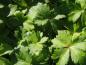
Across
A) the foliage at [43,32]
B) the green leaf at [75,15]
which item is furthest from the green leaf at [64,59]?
the green leaf at [75,15]

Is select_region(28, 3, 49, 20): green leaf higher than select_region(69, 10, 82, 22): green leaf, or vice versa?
select_region(28, 3, 49, 20): green leaf

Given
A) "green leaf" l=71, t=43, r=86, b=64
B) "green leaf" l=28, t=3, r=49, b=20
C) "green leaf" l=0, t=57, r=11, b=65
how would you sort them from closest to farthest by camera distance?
"green leaf" l=71, t=43, r=86, b=64 → "green leaf" l=0, t=57, r=11, b=65 → "green leaf" l=28, t=3, r=49, b=20

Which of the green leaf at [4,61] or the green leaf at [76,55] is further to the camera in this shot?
the green leaf at [4,61]

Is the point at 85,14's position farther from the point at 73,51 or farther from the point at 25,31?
the point at 25,31

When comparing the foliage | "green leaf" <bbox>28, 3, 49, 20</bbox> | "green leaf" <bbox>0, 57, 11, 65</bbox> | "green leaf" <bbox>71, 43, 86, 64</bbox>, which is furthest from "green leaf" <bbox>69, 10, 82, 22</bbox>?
"green leaf" <bbox>0, 57, 11, 65</bbox>

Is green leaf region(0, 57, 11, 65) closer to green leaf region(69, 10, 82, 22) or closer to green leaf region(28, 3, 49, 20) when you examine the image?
green leaf region(28, 3, 49, 20)

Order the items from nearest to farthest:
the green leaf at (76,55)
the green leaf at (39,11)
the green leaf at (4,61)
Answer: the green leaf at (76,55) < the green leaf at (4,61) < the green leaf at (39,11)

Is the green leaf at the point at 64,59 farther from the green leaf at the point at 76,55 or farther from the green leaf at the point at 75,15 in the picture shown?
the green leaf at the point at 75,15

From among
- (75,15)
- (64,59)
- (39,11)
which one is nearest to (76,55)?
(64,59)

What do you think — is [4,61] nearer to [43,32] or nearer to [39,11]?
[43,32]

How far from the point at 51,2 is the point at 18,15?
40 cm

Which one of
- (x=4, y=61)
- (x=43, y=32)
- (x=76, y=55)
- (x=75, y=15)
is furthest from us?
(x=43, y=32)

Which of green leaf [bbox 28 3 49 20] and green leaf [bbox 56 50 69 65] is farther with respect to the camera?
green leaf [bbox 28 3 49 20]

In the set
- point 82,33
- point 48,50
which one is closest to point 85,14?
point 82,33
